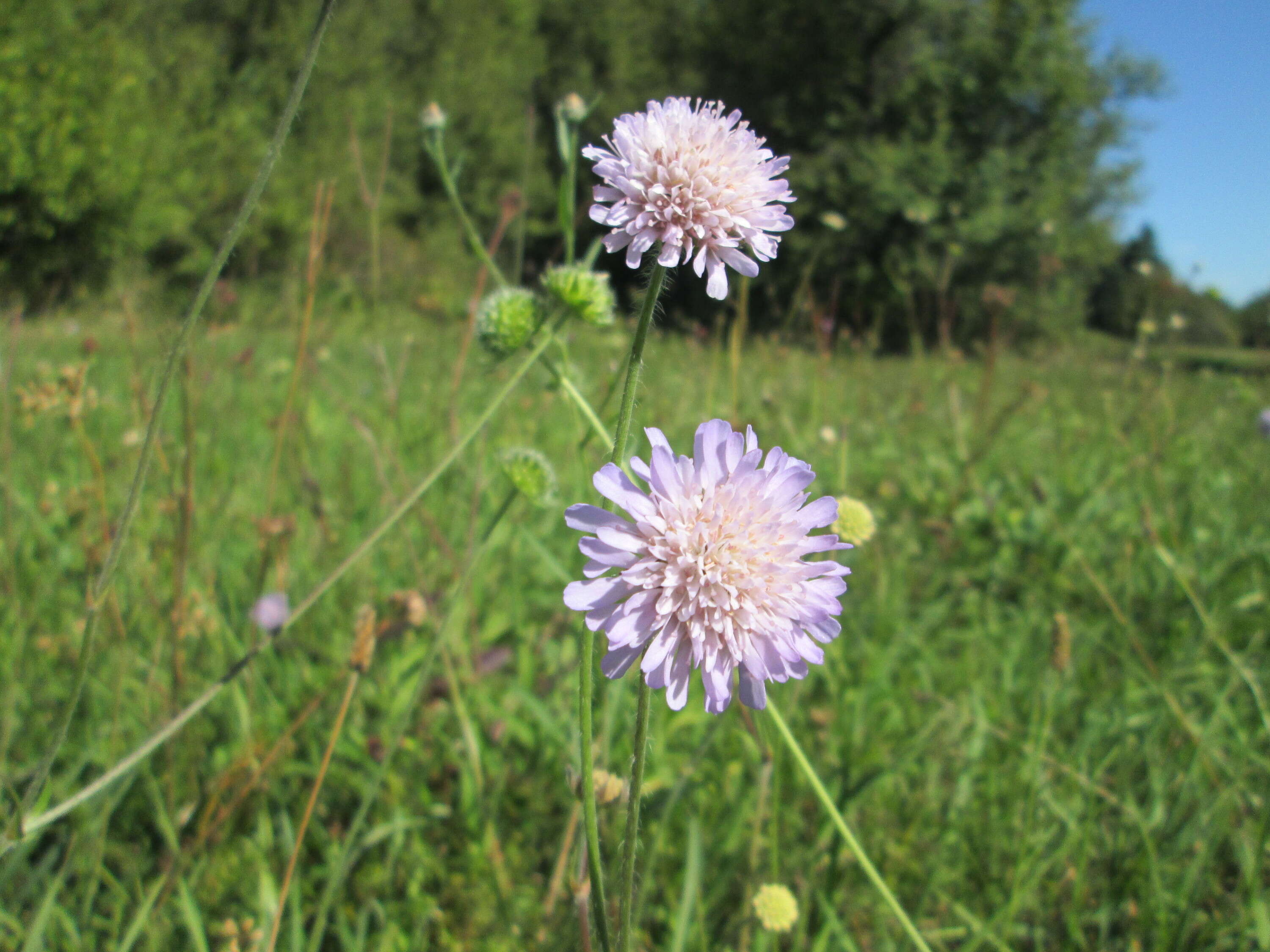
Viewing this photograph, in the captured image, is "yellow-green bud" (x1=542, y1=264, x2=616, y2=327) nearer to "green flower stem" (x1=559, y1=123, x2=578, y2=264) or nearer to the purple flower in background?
"green flower stem" (x1=559, y1=123, x2=578, y2=264)

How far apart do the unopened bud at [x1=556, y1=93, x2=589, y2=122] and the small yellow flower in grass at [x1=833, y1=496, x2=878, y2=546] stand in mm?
661

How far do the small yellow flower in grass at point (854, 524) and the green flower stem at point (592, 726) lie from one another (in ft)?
1.53

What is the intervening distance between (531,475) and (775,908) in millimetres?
562

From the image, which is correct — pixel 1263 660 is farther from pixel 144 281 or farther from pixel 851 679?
pixel 144 281

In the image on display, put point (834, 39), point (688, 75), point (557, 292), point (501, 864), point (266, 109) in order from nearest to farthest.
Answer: point (557, 292)
point (501, 864)
point (266, 109)
point (834, 39)
point (688, 75)

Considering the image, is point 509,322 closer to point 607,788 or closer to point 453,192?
point 453,192

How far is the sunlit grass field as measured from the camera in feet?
3.12

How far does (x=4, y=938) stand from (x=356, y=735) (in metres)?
0.45

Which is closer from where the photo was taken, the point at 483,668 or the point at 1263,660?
the point at 483,668

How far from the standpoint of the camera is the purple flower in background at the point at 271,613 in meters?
1.09

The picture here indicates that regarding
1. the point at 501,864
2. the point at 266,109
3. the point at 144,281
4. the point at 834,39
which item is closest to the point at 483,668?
the point at 501,864

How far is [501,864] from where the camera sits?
39.4 inches

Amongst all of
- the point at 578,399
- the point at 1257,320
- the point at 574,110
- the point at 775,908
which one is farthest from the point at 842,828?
the point at 1257,320

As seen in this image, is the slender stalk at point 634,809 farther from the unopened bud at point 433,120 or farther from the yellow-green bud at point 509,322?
the unopened bud at point 433,120
